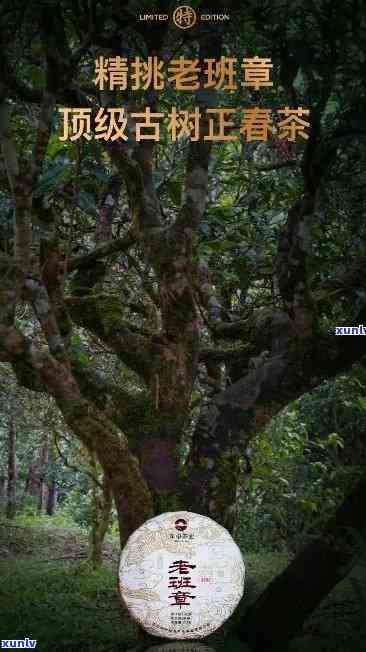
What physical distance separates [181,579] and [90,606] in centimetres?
160

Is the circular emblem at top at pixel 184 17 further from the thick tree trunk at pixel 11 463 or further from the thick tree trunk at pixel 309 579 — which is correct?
the thick tree trunk at pixel 11 463

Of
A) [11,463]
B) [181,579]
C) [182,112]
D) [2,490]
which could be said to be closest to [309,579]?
[181,579]

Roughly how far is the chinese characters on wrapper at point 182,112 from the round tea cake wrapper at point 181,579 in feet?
4.88

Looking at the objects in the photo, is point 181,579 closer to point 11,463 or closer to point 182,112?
point 182,112

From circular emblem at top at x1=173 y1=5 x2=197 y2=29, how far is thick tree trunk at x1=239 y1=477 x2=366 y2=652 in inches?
72.6

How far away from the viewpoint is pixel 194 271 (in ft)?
10.9

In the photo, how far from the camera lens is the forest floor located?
10.4 ft

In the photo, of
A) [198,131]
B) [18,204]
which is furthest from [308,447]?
[18,204]

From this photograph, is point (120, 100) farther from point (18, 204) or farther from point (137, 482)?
point (137, 482)

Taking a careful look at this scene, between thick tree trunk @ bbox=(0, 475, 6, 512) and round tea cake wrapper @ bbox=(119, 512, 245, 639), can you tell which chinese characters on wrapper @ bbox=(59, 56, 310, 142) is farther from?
thick tree trunk @ bbox=(0, 475, 6, 512)

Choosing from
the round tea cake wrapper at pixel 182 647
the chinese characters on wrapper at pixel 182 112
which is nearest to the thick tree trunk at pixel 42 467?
the round tea cake wrapper at pixel 182 647

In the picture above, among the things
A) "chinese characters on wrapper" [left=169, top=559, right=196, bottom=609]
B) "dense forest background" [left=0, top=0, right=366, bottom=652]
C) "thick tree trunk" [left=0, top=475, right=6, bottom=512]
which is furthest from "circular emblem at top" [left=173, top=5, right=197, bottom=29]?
"thick tree trunk" [left=0, top=475, right=6, bottom=512]

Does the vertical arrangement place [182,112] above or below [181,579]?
above

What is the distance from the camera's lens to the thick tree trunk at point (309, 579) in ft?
9.04
